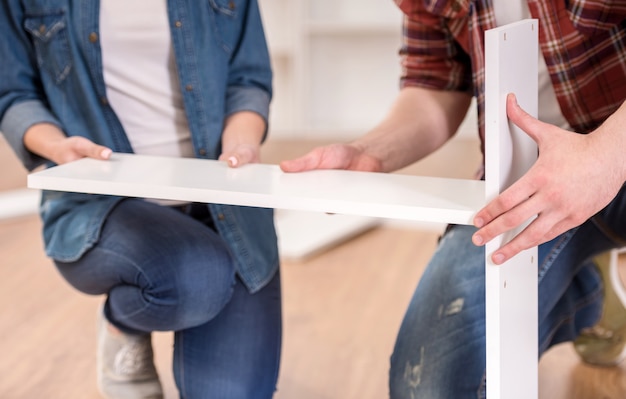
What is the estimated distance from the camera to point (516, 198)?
868 millimetres

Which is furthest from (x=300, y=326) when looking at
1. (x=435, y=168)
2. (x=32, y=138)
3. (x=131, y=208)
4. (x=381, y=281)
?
(x=435, y=168)

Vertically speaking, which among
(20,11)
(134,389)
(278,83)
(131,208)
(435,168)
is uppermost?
(20,11)

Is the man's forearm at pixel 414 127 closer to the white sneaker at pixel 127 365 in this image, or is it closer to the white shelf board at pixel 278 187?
the white shelf board at pixel 278 187

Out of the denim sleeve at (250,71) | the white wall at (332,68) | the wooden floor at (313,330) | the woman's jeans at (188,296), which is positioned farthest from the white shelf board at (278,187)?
the white wall at (332,68)

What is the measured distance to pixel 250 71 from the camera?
4.73 ft

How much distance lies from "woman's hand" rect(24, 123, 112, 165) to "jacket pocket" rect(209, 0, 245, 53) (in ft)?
0.94

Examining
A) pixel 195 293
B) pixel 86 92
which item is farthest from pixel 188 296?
pixel 86 92

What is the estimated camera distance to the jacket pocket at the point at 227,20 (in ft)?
4.52

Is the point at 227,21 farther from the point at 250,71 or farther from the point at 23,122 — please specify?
the point at 23,122

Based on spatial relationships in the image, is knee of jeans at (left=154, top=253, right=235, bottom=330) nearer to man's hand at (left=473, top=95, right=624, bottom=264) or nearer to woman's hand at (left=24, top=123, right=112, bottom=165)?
woman's hand at (left=24, top=123, right=112, bottom=165)

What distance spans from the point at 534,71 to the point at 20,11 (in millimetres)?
766

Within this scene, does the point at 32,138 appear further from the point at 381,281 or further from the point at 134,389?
the point at 381,281

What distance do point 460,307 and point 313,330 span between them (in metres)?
0.65

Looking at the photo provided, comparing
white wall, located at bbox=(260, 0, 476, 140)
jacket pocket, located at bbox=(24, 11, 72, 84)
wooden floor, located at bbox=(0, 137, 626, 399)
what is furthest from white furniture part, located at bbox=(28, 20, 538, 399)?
white wall, located at bbox=(260, 0, 476, 140)
